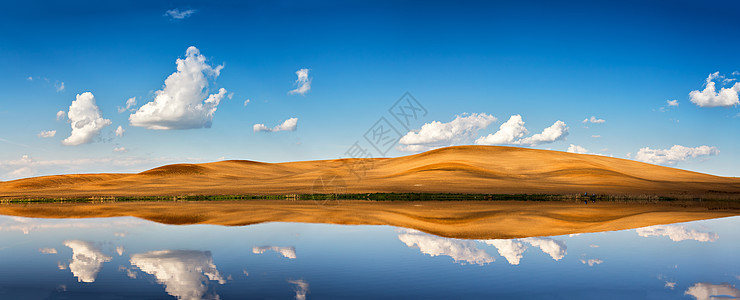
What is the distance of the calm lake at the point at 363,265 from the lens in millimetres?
10523

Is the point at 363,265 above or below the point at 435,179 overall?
below

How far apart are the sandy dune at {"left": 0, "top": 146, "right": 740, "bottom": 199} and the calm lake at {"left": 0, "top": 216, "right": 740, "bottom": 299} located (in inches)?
1477

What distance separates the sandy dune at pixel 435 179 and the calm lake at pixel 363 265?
37528 millimetres

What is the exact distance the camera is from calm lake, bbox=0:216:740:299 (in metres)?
10.5

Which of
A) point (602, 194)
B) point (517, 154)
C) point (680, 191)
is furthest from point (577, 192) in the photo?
point (517, 154)

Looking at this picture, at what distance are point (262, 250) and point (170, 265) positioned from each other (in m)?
3.26

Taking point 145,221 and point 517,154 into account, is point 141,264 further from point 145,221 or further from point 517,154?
point 517,154

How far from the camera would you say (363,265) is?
44.9 feet

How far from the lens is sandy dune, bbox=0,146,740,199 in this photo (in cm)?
5994

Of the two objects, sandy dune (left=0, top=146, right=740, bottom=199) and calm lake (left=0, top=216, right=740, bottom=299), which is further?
sandy dune (left=0, top=146, right=740, bottom=199)

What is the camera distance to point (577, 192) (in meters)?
54.1

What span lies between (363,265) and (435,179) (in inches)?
2159

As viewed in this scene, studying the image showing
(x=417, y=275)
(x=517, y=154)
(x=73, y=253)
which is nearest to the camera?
(x=417, y=275)

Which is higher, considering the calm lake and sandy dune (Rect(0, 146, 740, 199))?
sandy dune (Rect(0, 146, 740, 199))
